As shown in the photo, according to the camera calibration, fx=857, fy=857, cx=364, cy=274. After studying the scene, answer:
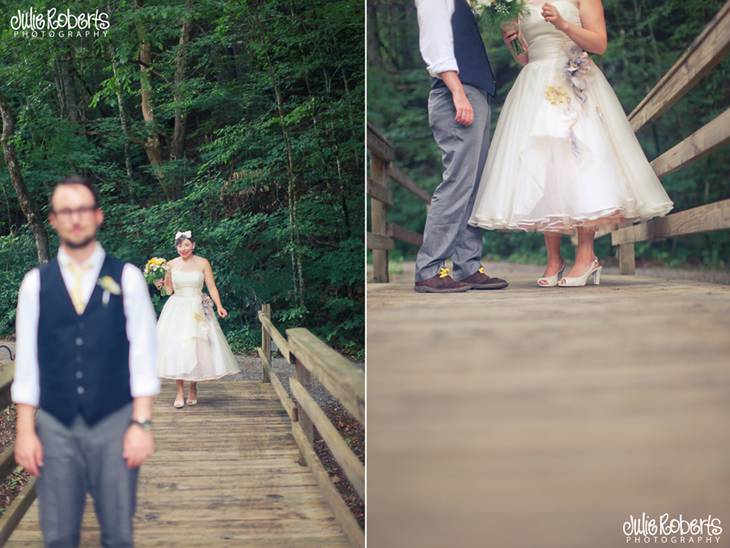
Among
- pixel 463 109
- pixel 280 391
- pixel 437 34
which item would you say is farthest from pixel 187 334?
pixel 437 34

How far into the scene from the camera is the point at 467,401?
259cm

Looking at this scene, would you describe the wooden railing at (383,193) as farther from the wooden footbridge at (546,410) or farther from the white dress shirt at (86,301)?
the white dress shirt at (86,301)

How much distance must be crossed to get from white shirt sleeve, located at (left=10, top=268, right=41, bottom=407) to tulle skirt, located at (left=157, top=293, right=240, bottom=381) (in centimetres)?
42

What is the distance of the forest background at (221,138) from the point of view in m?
2.75

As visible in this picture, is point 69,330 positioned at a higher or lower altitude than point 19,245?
lower

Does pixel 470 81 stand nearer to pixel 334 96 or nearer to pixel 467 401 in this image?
pixel 334 96

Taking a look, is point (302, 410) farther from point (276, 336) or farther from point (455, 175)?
point (455, 175)

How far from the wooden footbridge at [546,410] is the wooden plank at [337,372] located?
2.4 inches

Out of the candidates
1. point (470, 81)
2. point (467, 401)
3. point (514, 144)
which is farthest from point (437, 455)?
point (470, 81)

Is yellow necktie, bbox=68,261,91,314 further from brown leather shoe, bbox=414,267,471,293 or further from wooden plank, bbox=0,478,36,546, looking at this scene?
brown leather shoe, bbox=414,267,471,293

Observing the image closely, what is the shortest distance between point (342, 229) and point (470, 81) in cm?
65

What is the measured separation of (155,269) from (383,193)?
2.57 feet

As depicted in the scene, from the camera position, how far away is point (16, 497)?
2570mm

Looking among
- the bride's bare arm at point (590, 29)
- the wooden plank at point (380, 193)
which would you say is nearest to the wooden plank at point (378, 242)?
the wooden plank at point (380, 193)
